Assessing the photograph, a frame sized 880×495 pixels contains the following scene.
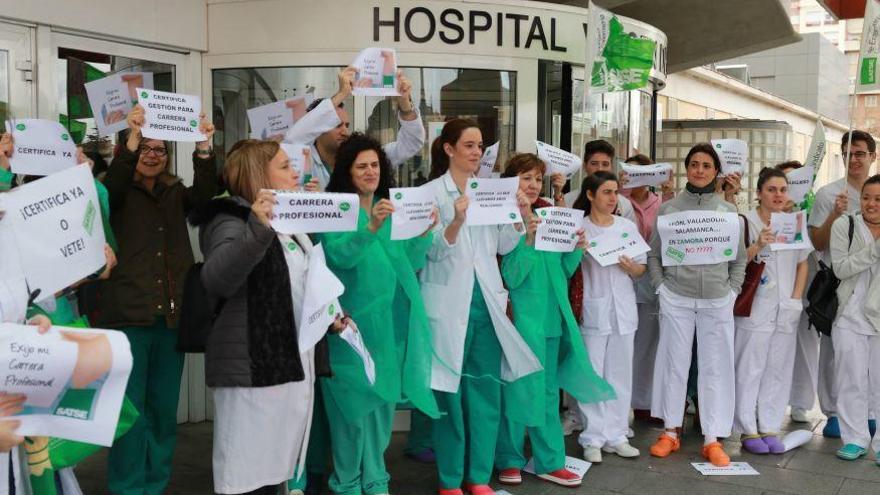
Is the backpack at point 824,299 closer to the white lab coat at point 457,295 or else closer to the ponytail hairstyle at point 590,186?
the ponytail hairstyle at point 590,186

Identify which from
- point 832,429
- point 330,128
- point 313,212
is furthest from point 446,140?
point 832,429

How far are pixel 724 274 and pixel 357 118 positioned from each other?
95.4 inches

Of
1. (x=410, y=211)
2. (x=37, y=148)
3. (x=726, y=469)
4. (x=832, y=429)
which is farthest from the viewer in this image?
(x=832, y=429)

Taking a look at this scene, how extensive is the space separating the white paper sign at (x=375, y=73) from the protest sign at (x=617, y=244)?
1443 mm

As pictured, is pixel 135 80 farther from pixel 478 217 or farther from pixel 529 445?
pixel 529 445

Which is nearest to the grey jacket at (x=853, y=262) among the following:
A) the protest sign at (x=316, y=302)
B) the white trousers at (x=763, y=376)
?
the white trousers at (x=763, y=376)

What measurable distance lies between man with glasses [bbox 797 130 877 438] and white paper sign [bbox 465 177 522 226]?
2.68 meters

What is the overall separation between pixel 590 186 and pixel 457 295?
134 cm

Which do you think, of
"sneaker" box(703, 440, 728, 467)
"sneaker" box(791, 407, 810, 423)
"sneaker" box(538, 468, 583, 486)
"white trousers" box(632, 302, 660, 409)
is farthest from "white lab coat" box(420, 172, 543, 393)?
"sneaker" box(791, 407, 810, 423)

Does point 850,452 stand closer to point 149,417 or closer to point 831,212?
point 831,212

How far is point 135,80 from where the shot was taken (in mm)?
4645

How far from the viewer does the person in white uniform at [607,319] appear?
5.48 m

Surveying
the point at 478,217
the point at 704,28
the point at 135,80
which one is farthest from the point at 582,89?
the point at 704,28

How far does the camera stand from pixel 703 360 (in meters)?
5.68
